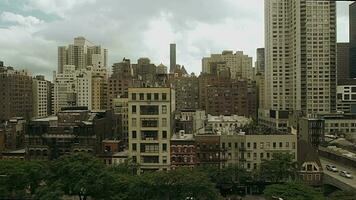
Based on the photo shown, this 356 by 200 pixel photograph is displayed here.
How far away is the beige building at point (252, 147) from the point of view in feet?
227

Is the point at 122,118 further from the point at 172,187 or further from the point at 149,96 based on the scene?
the point at 172,187

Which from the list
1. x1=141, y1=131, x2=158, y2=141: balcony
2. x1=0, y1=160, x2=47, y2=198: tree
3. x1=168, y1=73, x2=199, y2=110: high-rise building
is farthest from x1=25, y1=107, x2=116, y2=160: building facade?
x1=168, y1=73, x2=199, y2=110: high-rise building

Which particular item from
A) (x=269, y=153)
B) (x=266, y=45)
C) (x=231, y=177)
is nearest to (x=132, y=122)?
(x=231, y=177)

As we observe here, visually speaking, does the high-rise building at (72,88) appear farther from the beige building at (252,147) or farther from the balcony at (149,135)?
the beige building at (252,147)

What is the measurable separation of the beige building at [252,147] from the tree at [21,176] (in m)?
27.9

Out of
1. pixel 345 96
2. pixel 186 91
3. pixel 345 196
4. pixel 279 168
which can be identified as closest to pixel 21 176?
pixel 279 168

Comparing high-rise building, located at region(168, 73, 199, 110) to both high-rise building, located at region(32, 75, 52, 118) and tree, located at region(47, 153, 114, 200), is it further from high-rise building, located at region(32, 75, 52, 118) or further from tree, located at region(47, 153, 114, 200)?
tree, located at region(47, 153, 114, 200)

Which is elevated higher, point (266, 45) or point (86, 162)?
point (266, 45)

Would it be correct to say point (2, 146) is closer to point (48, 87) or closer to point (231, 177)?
point (231, 177)

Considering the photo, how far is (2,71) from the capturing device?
138m

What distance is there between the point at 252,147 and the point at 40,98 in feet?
360

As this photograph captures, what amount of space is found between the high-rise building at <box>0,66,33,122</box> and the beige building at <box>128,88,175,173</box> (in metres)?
68.7

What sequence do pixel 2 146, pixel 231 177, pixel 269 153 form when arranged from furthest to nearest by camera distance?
pixel 2 146 → pixel 269 153 → pixel 231 177

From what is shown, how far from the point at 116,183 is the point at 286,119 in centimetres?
8053
